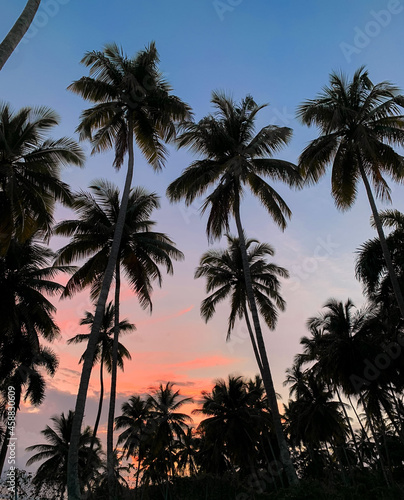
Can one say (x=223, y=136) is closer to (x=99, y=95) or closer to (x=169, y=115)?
(x=169, y=115)

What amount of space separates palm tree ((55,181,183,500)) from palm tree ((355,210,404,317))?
10.4m

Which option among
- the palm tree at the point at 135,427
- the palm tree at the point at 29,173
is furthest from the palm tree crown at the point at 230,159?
the palm tree at the point at 135,427

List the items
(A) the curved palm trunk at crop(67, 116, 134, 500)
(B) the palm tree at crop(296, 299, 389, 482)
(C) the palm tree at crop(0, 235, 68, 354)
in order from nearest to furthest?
(A) the curved palm trunk at crop(67, 116, 134, 500) < (C) the palm tree at crop(0, 235, 68, 354) < (B) the palm tree at crop(296, 299, 389, 482)

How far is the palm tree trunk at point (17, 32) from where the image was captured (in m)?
6.04

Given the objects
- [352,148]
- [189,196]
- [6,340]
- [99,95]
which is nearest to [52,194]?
[99,95]

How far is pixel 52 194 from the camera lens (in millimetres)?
16125

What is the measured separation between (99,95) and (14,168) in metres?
4.89

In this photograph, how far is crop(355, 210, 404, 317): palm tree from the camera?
2197cm

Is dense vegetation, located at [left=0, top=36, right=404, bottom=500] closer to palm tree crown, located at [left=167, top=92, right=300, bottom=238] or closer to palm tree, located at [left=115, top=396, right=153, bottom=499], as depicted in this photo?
palm tree crown, located at [left=167, top=92, right=300, bottom=238]

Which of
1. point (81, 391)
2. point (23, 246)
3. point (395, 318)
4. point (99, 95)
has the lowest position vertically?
point (81, 391)

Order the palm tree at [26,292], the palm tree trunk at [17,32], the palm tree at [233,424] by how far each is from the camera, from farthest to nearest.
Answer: the palm tree at [233,424] → the palm tree at [26,292] → the palm tree trunk at [17,32]

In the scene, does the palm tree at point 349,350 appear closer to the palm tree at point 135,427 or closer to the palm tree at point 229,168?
the palm tree at point 229,168

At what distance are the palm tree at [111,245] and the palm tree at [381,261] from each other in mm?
10441

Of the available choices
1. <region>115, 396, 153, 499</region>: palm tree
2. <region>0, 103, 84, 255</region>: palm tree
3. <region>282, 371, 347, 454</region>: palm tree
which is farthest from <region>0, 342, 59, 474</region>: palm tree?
<region>282, 371, 347, 454</region>: palm tree
